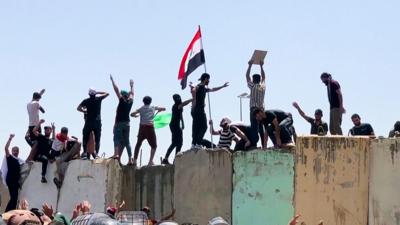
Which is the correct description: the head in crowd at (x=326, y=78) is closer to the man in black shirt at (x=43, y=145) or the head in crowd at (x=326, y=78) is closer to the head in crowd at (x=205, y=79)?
the head in crowd at (x=205, y=79)

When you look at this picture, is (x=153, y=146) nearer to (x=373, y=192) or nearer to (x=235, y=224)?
(x=235, y=224)

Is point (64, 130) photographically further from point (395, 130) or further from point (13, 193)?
point (395, 130)

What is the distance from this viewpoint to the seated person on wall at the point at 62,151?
20484 millimetres

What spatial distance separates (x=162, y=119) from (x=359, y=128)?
187 inches

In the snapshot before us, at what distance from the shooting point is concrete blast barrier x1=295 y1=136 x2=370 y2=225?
1686cm

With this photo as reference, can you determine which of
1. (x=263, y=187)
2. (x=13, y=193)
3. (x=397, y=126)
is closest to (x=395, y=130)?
(x=397, y=126)

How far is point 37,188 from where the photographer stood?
21.3 m

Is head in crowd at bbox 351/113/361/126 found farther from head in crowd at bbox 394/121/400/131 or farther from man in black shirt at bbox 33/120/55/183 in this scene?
man in black shirt at bbox 33/120/55/183

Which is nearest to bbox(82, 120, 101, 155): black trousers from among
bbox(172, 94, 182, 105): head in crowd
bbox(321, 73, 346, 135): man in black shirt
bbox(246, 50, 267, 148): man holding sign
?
bbox(172, 94, 182, 105): head in crowd

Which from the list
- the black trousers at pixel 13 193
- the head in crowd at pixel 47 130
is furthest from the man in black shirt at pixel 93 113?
the black trousers at pixel 13 193

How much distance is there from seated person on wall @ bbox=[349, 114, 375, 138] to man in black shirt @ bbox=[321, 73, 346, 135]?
314mm

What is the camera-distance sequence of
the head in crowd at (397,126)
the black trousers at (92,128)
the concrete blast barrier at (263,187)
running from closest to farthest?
the head in crowd at (397,126) → the concrete blast barrier at (263,187) → the black trousers at (92,128)

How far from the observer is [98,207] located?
19875 millimetres

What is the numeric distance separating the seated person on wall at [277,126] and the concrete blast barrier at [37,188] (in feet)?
17.0
